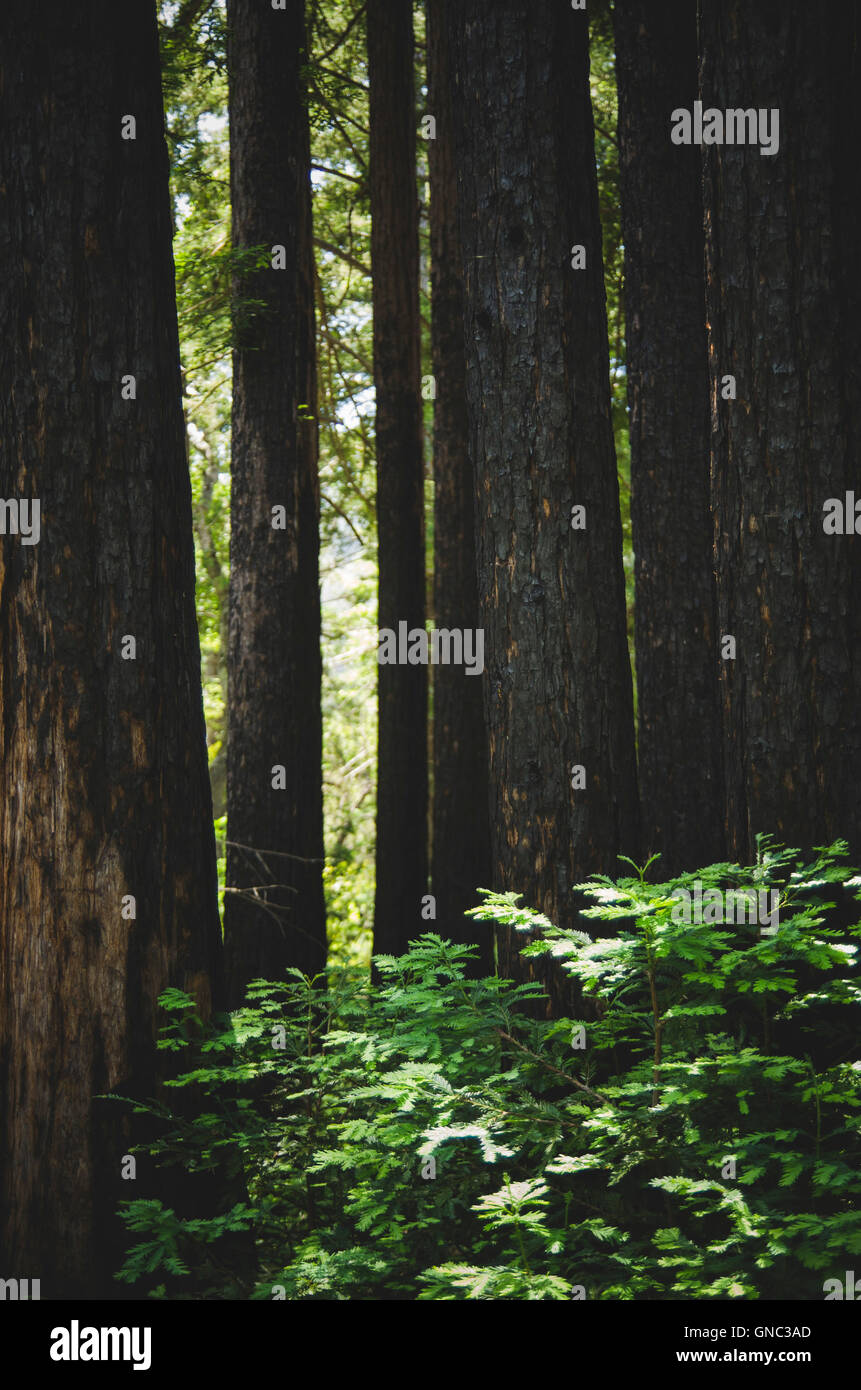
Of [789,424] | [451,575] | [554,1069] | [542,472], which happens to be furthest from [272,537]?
[554,1069]

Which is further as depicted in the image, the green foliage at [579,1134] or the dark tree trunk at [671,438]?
the dark tree trunk at [671,438]

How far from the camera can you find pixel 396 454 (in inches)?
416

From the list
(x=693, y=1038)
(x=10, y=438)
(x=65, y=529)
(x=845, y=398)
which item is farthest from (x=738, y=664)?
(x=10, y=438)

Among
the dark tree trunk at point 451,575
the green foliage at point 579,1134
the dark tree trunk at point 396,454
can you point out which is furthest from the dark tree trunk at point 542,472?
the dark tree trunk at point 396,454

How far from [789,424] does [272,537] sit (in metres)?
5.05

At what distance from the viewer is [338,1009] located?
4.16 metres

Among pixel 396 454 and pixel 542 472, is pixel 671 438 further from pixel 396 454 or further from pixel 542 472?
pixel 396 454

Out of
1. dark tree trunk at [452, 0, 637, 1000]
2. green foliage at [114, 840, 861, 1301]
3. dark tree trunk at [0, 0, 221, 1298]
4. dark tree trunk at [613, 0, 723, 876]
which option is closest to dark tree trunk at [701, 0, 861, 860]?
green foliage at [114, 840, 861, 1301]

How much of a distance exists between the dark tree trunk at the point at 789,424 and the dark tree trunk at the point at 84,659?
2.12 meters

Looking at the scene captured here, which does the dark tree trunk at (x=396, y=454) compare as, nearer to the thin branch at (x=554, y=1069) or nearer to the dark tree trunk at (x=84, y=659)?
the dark tree trunk at (x=84, y=659)

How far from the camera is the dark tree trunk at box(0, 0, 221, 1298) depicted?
3771 mm

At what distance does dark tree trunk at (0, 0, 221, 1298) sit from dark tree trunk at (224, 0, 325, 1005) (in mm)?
4009

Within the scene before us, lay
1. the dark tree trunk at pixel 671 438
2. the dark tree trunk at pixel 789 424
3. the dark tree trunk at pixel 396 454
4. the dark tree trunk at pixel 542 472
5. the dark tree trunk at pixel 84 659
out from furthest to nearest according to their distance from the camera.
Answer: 1. the dark tree trunk at pixel 396 454
2. the dark tree trunk at pixel 671 438
3. the dark tree trunk at pixel 542 472
4. the dark tree trunk at pixel 789 424
5. the dark tree trunk at pixel 84 659

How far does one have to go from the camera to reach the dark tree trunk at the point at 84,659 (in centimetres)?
377
